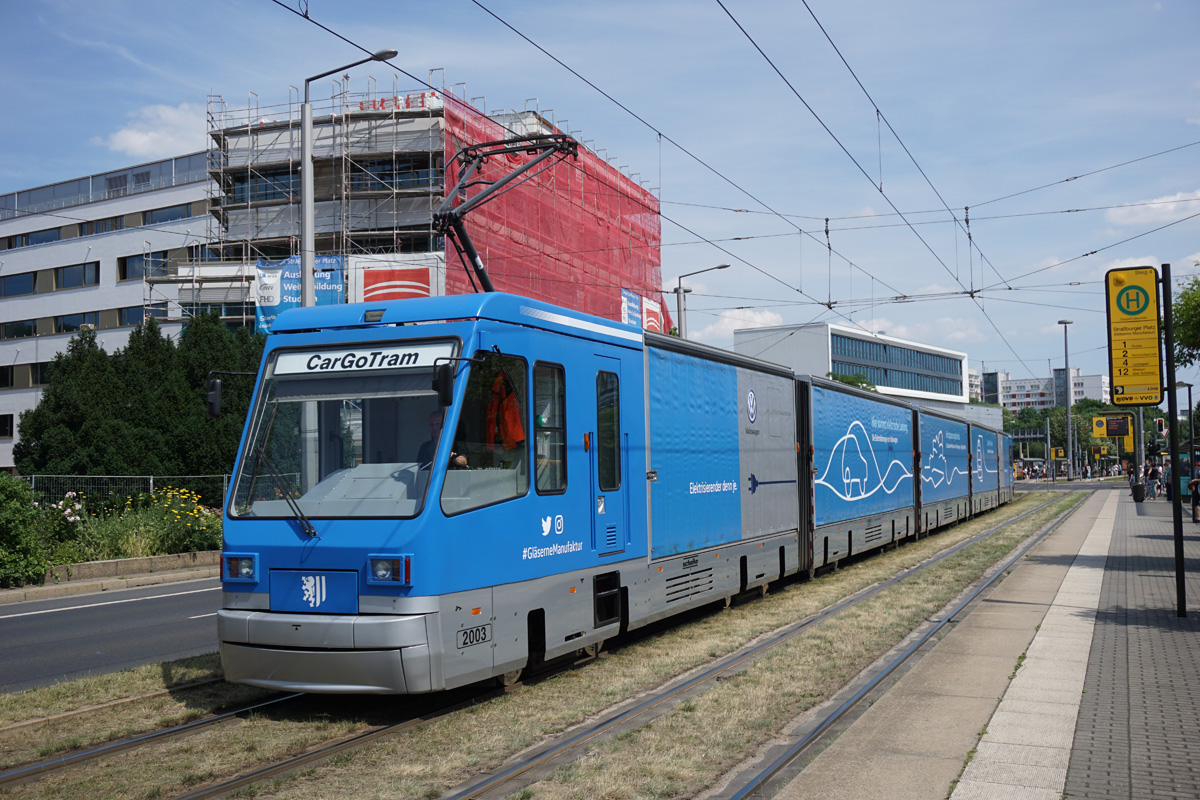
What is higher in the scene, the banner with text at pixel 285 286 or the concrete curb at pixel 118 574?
the banner with text at pixel 285 286

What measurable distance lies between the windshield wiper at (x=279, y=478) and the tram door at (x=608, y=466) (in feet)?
8.79

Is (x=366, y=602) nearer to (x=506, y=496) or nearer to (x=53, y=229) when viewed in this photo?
(x=506, y=496)

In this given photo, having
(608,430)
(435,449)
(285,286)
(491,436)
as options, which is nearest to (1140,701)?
(608,430)

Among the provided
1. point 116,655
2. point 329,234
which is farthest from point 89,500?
point 329,234

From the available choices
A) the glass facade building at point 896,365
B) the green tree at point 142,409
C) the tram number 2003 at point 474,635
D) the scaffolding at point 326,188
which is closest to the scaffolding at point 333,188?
the scaffolding at point 326,188

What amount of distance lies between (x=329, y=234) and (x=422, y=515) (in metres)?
39.4

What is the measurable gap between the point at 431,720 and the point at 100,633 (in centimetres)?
648

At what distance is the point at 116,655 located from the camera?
10492 mm

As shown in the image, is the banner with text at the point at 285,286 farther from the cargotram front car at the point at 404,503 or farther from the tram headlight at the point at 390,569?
the tram headlight at the point at 390,569

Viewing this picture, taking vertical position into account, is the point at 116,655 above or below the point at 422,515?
below

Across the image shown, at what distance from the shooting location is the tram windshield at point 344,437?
758 centimetres

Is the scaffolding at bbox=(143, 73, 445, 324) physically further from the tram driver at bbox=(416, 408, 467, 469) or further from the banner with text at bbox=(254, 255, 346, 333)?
the tram driver at bbox=(416, 408, 467, 469)

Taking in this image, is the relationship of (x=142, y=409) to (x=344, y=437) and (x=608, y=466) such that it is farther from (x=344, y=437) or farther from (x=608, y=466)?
(x=344, y=437)

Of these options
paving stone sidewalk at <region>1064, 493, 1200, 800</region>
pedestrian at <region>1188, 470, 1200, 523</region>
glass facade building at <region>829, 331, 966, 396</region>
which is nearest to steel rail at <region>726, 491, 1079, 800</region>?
paving stone sidewalk at <region>1064, 493, 1200, 800</region>
